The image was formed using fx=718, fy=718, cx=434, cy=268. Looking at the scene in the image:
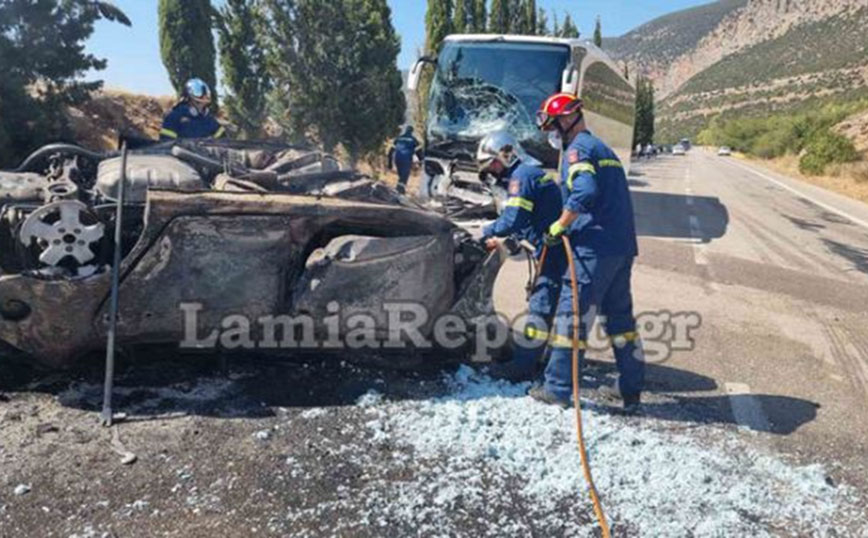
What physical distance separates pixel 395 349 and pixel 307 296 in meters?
0.73

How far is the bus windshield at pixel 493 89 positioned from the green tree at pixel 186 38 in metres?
9.36

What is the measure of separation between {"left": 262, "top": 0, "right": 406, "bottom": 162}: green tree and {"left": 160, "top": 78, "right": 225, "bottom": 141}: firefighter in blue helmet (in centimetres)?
807

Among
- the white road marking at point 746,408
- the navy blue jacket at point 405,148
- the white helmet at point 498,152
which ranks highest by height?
the navy blue jacket at point 405,148

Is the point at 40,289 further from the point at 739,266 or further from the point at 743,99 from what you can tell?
the point at 743,99

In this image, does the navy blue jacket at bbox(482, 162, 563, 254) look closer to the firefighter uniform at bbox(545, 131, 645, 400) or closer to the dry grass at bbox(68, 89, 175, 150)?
the firefighter uniform at bbox(545, 131, 645, 400)

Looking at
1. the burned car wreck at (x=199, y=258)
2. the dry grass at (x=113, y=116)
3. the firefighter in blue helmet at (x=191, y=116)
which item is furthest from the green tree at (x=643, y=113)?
the burned car wreck at (x=199, y=258)

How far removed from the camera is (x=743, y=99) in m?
102

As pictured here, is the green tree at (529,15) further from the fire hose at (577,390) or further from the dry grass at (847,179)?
the fire hose at (577,390)

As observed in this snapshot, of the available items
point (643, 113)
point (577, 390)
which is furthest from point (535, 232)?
point (643, 113)

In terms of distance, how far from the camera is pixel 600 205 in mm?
3910

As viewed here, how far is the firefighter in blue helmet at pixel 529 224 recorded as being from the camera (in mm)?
4116

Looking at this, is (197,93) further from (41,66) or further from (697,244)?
(697,244)

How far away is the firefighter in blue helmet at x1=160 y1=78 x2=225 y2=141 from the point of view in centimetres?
651

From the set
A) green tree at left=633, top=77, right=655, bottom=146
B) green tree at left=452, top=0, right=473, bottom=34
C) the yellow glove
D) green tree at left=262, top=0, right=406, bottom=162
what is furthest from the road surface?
green tree at left=633, top=77, right=655, bottom=146
